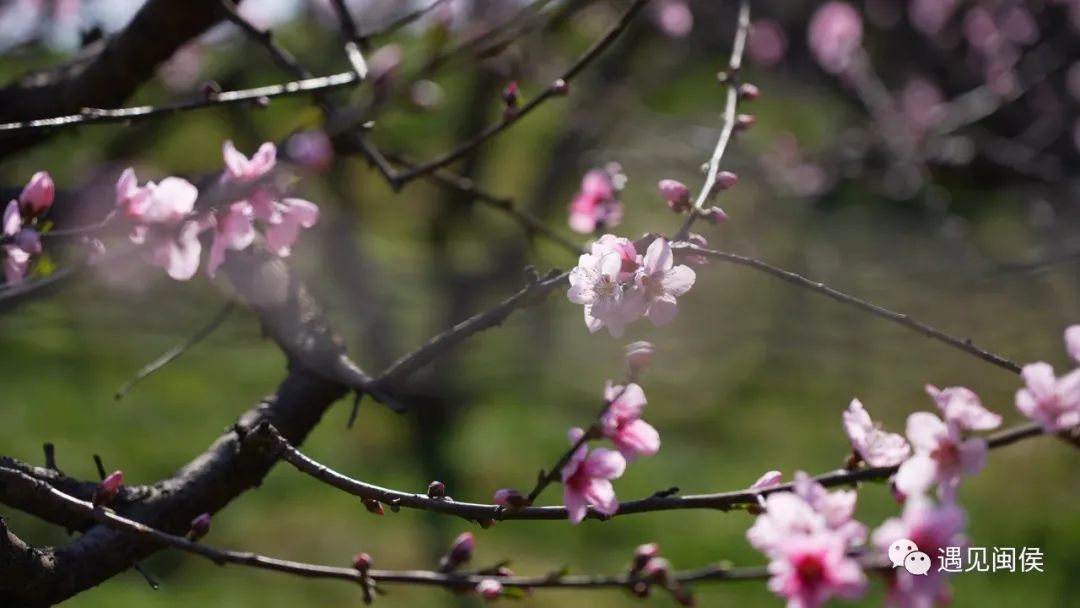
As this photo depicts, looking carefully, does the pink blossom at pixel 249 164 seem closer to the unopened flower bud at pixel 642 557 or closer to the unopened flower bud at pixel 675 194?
the unopened flower bud at pixel 675 194

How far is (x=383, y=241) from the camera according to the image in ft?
23.5

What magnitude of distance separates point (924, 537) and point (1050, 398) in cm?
19

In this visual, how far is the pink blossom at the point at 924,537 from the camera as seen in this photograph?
0.98 m

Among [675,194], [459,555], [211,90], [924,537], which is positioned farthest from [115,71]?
[924,537]

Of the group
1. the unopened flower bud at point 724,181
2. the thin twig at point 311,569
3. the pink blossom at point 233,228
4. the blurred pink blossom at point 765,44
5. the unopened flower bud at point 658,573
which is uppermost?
the blurred pink blossom at point 765,44

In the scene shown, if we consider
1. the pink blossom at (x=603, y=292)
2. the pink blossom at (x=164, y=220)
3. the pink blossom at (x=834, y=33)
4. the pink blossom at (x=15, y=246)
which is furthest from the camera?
the pink blossom at (x=834, y=33)

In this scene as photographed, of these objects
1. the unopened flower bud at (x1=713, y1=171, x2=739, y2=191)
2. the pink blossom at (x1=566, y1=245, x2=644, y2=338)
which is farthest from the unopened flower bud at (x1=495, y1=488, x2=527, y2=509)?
the unopened flower bud at (x1=713, y1=171, x2=739, y2=191)

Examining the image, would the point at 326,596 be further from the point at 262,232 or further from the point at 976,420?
the point at 976,420

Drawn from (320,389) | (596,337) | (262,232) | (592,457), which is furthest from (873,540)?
(596,337)

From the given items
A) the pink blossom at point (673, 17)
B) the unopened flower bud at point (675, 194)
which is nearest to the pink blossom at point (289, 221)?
the unopened flower bud at point (675, 194)

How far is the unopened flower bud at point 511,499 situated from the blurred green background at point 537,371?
1227 mm

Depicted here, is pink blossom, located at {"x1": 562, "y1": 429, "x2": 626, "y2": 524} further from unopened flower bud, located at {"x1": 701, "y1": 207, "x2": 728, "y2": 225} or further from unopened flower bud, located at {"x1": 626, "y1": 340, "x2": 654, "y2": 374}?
unopened flower bud, located at {"x1": 701, "y1": 207, "x2": 728, "y2": 225}

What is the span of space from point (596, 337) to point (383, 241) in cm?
197

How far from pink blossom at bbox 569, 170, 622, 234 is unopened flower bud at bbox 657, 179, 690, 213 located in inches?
22.7
